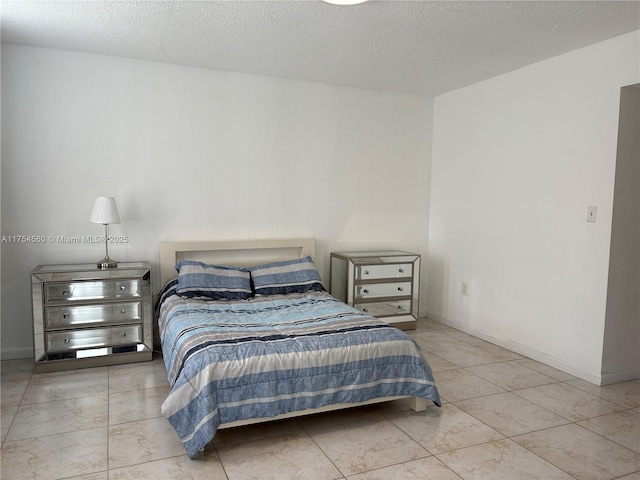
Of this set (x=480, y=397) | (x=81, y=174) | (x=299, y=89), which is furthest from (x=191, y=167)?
(x=480, y=397)

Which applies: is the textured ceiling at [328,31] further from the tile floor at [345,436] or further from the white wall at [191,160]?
the tile floor at [345,436]

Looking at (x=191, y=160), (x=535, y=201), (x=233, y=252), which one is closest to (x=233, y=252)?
(x=233, y=252)

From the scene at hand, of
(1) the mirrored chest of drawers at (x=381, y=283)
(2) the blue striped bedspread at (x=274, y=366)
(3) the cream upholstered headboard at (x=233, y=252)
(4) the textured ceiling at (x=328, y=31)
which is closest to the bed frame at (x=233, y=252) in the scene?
(3) the cream upholstered headboard at (x=233, y=252)

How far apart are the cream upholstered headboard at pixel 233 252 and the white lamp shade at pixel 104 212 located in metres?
0.54

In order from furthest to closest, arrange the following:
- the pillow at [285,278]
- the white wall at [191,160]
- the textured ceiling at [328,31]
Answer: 1. the pillow at [285,278]
2. the white wall at [191,160]
3. the textured ceiling at [328,31]

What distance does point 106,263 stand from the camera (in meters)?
3.70

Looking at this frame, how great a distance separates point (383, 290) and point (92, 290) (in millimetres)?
2563

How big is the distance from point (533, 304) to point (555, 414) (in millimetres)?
1165

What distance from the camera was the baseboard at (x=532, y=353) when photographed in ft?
11.6

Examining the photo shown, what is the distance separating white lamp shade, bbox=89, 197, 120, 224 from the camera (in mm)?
3637

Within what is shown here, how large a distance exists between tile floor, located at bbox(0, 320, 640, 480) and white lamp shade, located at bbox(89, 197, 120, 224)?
1.14 meters

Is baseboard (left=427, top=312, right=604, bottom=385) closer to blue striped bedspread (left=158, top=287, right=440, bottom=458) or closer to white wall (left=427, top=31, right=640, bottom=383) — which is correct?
white wall (left=427, top=31, right=640, bottom=383)

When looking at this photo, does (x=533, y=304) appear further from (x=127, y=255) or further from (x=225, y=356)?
(x=127, y=255)

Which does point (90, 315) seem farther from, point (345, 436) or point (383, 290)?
point (383, 290)
